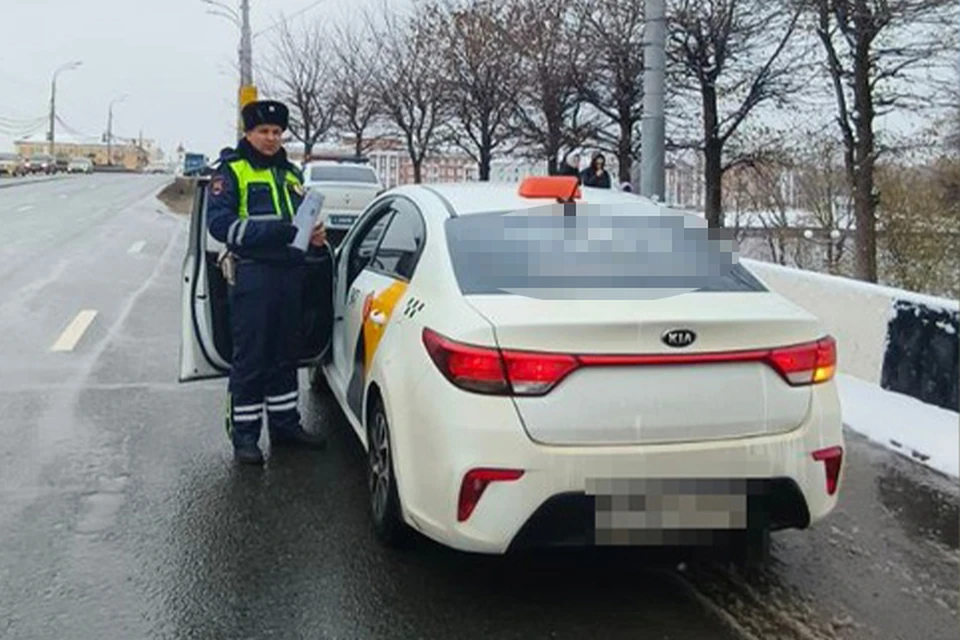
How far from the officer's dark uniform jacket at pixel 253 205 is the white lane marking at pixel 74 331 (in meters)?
4.13

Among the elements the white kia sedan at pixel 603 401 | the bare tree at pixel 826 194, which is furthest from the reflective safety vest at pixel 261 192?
the bare tree at pixel 826 194

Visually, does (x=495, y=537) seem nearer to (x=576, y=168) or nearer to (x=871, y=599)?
(x=871, y=599)

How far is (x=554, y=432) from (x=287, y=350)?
2.49 metres

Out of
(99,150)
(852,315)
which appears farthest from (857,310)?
(99,150)

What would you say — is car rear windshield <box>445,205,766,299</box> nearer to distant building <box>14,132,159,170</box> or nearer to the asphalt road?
the asphalt road

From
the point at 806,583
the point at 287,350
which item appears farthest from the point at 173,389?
the point at 806,583

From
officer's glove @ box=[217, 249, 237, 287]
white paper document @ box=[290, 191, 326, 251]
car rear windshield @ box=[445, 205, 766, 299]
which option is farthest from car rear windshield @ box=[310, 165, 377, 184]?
car rear windshield @ box=[445, 205, 766, 299]

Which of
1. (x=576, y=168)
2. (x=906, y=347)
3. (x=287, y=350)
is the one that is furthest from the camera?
(x=576, y=168)

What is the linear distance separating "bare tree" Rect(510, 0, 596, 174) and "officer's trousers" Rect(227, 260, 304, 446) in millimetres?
16495

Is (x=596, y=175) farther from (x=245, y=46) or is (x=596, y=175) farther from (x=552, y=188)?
(x=245, y=46)

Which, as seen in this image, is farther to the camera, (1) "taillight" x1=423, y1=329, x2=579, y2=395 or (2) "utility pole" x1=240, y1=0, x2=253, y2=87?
(2) "utility pole" x1=240, y1=0, x2=253, y2=87

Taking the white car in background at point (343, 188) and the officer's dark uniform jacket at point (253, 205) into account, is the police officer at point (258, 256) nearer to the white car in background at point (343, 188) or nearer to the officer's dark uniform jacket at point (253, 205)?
the officer's dark uniform jacket at point (253, 205)

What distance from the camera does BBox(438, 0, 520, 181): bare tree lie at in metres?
24.8

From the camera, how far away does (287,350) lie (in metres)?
5.40
